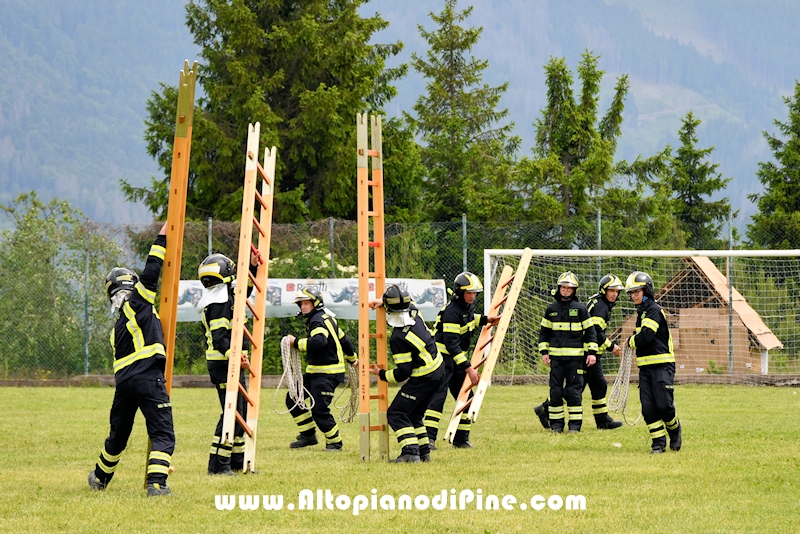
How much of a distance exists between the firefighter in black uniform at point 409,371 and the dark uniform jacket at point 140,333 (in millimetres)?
2807

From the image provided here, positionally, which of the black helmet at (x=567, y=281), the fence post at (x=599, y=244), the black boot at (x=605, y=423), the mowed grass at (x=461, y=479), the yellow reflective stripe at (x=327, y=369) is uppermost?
the fence post at (x=599, y=244)

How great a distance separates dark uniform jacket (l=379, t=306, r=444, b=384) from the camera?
11.9 meters

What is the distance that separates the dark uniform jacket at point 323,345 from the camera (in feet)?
44.8

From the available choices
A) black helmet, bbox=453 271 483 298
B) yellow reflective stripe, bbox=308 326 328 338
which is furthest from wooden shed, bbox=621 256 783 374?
yellow reflective stripe, bbox=308 326 328 338

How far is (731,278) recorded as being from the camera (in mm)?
24031

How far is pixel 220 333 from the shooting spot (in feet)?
37.7

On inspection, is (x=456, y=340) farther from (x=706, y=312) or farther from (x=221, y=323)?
(x=706, y=312)

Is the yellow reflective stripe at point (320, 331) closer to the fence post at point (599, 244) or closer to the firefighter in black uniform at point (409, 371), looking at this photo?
the firefighter in black uniform at point (409, 371)

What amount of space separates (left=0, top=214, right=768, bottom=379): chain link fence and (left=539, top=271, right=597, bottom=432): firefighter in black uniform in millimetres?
8159

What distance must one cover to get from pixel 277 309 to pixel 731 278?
9809mm

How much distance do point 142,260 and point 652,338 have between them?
1439 centimetres

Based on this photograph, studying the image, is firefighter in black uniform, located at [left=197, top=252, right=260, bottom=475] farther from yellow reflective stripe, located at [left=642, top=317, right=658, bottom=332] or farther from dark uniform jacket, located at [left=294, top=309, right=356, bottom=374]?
yellow reflective stripe, located at [left=642, top=317, right=658, bottom=332]

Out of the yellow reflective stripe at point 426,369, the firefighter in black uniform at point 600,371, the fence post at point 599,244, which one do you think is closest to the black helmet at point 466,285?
the yellow reflective stripe at point 426,369

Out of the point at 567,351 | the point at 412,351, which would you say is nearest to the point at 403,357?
the point at 412,351
